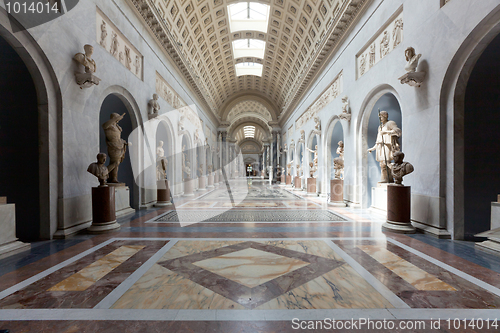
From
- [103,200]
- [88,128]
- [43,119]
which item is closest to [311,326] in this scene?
[103,200]

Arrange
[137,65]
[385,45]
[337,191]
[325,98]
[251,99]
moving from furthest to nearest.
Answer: [251,99] → [325,98] → [337,191] → [137,65] → [385,45]

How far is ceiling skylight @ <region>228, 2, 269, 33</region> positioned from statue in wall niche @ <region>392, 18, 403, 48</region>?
1118 centimetres

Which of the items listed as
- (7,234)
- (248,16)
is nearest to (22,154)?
(7,234)

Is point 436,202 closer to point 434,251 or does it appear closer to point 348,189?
point 434,251

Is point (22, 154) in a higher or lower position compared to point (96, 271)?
higher

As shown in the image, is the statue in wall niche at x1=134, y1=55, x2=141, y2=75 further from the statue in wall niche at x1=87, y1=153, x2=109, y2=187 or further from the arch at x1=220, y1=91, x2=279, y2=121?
the arch at x1=220, y1=91, x2=279, y2=121

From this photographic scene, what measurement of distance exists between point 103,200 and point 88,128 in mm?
1912

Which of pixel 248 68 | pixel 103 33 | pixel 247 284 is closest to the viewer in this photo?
pixel 247 284

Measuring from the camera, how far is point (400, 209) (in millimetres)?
5074

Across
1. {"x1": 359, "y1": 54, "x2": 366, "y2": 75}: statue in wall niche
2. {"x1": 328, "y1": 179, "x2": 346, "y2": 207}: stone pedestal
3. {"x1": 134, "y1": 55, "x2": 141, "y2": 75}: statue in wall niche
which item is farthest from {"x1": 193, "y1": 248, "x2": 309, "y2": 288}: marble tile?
{"x1": 134, "y1": 55, "x2": 141, "y2": 75}: statue in wall niche

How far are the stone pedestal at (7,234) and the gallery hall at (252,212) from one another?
0.02 m

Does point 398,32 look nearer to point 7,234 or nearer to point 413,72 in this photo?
point 413,72

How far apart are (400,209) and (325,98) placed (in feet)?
30.4

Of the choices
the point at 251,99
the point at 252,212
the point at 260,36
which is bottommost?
the point at 252,212
